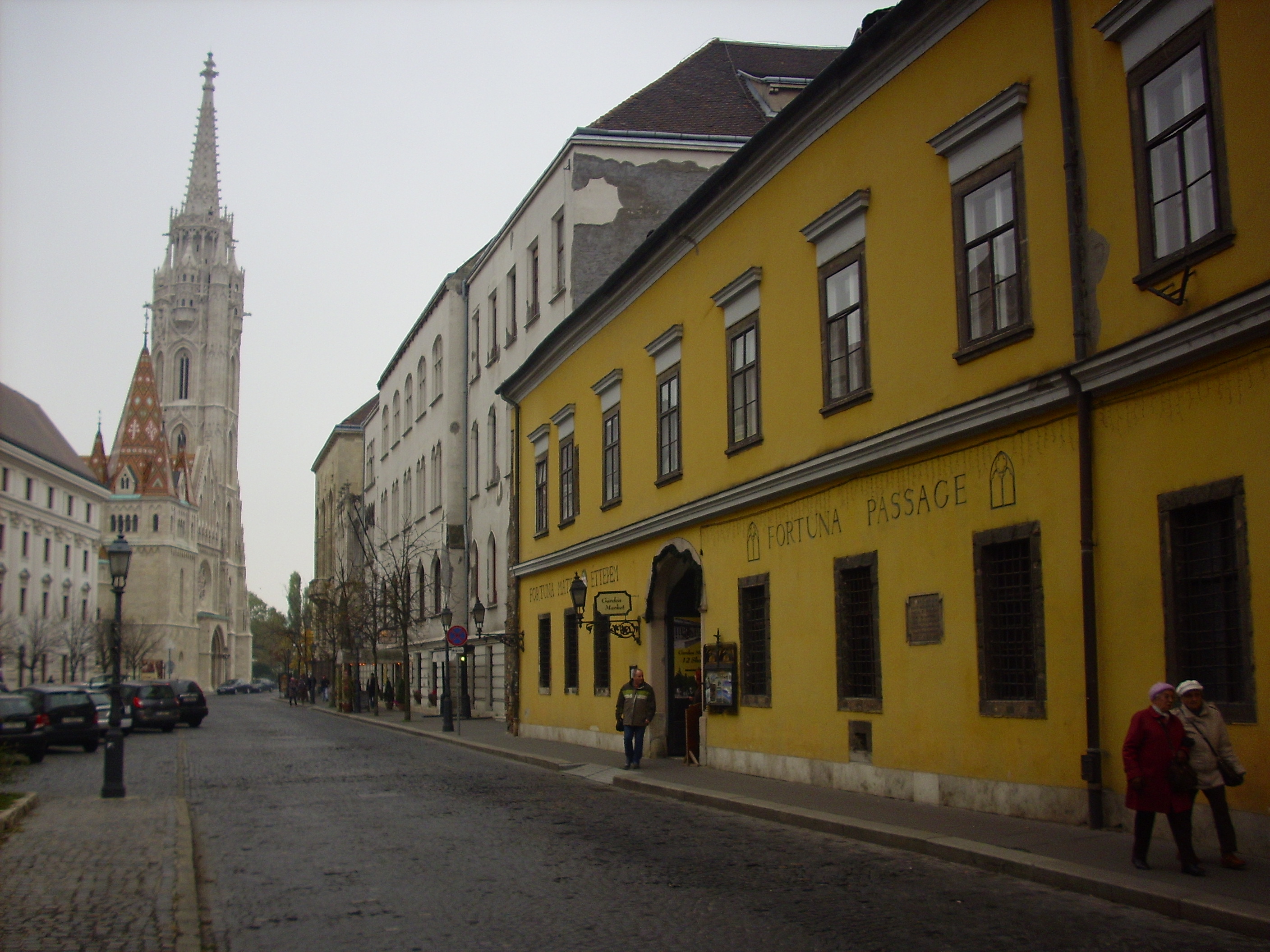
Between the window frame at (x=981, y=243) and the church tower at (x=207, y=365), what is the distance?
151144 mm

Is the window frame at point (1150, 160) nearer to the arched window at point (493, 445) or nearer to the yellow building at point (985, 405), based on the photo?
the yellow building at point (985, 405)

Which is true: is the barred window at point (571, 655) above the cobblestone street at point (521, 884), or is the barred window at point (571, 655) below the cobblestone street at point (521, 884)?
above

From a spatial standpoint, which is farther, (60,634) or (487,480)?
(60,634)

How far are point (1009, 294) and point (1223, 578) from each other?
13.2 feet

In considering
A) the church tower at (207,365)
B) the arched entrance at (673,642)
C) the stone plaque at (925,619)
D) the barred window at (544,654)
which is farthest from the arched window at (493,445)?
the church tower at (207,365)

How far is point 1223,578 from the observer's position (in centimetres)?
1067

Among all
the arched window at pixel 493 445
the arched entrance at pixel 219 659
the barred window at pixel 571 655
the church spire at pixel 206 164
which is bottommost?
the arched entrance at pixel 219 659

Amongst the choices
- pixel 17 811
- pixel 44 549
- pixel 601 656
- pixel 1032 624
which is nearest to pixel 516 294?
pixel 601 656

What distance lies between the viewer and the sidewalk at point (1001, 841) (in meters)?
8.74

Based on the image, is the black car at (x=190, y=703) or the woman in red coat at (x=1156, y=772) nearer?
the woman in red coat at (x=1156, y=772)

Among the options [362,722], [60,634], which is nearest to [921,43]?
[362,722]

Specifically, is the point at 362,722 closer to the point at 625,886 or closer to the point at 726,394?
the point at 726,394

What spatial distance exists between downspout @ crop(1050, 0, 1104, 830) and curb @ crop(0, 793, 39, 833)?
10935 mm

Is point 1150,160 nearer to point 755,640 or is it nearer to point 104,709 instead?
point 755,640
